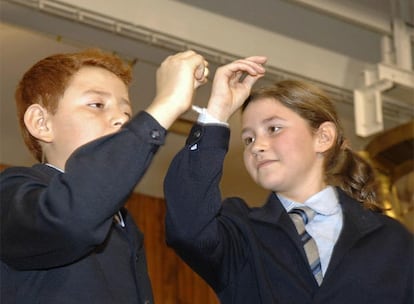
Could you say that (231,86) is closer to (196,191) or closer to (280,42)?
(196,191)

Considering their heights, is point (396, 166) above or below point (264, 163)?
above

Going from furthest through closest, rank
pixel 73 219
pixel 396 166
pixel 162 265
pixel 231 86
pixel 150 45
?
1. pixel 162 265
2. pixel 396 166
3. pixel 150 45
4. pixel 231 86
5. pixel 73 219

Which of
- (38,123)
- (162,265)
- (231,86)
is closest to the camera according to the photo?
(38,123)

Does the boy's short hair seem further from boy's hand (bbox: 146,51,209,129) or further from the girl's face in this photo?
the girl's face

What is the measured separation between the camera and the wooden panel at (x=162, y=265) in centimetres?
466

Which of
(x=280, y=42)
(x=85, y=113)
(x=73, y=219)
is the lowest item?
(x=73, y=219)

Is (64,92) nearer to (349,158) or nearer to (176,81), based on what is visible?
(176,81)

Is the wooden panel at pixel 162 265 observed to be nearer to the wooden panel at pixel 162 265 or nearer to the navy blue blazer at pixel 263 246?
the wooden panel at pixel 162 265

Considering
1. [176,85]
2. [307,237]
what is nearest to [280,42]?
[307,237]

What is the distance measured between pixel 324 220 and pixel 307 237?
0.07 m

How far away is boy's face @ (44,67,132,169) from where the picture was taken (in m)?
1.26

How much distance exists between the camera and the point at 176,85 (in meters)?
1.18

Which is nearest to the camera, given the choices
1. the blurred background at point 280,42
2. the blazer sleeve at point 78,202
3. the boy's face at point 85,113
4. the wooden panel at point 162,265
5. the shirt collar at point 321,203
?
the blazer sleeve at point 78,202

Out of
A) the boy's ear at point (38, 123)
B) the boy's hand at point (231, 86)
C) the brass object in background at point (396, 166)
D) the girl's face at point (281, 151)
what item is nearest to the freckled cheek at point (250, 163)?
the girl's face at point (281, 151)
